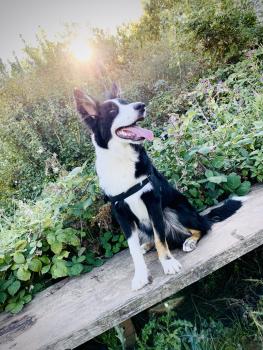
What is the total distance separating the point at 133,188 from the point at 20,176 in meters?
5.50

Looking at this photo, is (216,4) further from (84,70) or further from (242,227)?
(242,227)

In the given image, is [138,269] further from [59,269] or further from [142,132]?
[142,132]

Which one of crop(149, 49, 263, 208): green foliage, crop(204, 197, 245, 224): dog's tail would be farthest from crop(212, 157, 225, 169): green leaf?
crop(204, 197, 245, 224): dog's tail

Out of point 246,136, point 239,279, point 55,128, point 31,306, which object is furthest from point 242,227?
point 55,128

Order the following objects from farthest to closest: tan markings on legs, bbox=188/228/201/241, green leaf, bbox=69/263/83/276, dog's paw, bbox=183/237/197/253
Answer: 1. green leaf, bbox=69/263/83/276
2. tan markings on legs, bbox=188/228/201/241
3. dog's paw, bbox=183/237/197/253

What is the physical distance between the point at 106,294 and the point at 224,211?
4.29ft

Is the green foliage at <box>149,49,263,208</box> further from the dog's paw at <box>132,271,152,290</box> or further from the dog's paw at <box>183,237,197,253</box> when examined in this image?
the dog's paw at <box>132,271,152,290</box>

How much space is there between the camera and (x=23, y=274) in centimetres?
268

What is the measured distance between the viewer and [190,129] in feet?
12.8

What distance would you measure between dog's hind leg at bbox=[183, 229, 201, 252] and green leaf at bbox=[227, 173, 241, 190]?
0.88m

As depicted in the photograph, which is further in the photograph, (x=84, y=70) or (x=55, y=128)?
(x=84, y=70)

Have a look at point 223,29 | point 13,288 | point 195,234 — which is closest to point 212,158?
point 195,234

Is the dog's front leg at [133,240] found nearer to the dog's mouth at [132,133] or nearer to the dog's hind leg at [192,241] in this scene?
the dog's hind leg at [192,241]

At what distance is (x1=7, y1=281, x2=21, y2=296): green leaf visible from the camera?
2686mm
